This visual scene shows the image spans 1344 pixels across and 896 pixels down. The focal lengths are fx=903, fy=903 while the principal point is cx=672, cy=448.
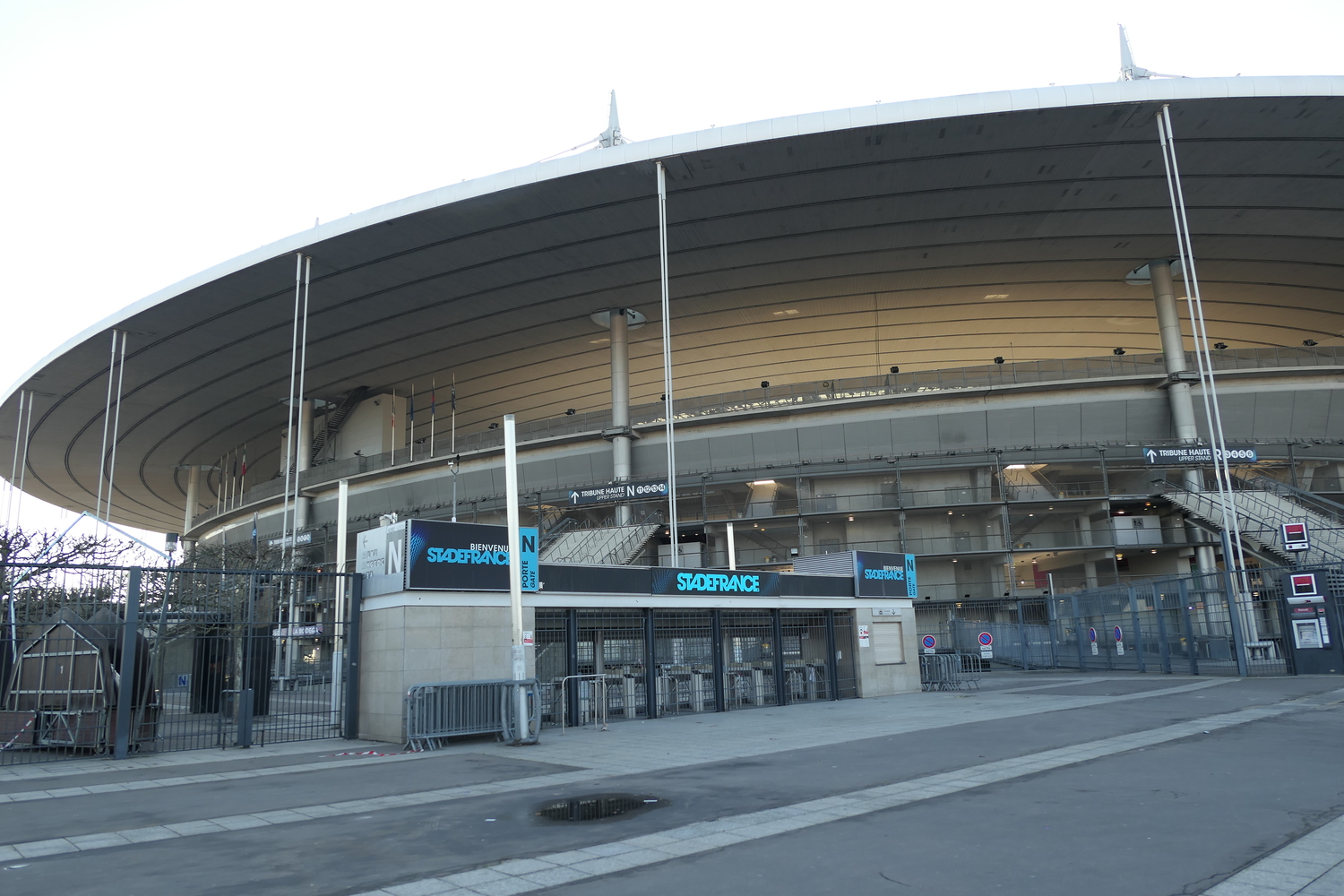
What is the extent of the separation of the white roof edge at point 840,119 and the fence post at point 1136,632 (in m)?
17.4

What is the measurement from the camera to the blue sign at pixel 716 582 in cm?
2030

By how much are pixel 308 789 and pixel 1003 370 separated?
138ft

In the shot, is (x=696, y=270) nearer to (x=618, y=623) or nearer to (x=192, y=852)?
(x=618, y=623)

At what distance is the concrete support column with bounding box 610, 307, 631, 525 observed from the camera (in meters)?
46.8

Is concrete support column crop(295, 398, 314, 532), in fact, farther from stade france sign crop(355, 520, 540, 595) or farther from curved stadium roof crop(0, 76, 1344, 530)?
stade france sign crop(355, 520, 540, 595)

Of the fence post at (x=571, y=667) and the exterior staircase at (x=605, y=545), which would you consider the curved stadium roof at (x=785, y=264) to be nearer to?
the exterior staircase at (x=605, y=545)

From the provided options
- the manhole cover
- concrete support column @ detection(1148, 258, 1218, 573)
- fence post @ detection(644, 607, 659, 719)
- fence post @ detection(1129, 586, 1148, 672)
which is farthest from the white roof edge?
the manhole cover

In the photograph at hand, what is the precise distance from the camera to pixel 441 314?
46.6 metres

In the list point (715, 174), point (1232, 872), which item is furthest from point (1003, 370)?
point (1232, 872)

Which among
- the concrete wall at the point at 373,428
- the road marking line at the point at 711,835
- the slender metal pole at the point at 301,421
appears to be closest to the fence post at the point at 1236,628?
the road marking line at the point at 711,835

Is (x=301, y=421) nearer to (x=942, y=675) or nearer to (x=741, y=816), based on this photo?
(x=942, y=675)

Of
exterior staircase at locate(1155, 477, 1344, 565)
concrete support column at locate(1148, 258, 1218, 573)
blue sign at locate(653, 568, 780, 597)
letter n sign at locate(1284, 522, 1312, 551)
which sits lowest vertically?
blue sign at locate(653, 568, 780, 597)

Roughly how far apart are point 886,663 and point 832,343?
33727mm

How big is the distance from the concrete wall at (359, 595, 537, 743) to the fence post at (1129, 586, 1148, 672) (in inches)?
832
